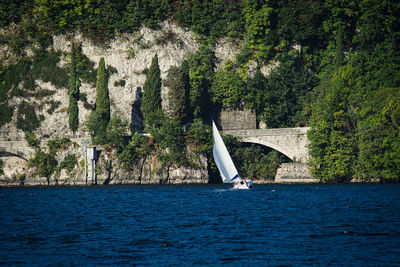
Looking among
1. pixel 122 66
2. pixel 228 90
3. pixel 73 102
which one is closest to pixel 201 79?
pixel 228 90

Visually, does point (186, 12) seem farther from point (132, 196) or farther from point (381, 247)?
point (381, 247)

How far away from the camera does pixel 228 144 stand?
8331cm

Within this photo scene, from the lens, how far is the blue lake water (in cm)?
2803

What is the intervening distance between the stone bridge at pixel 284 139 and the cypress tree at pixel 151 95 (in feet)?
32.7

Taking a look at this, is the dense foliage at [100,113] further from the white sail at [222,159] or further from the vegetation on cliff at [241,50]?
the white sail at [222,159]

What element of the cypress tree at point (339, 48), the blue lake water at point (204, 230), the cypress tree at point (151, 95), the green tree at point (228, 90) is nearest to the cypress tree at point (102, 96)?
the cypress tree at point (151, 95)

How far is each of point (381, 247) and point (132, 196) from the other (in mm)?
34950

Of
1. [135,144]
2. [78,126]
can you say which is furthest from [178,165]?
[78,126]

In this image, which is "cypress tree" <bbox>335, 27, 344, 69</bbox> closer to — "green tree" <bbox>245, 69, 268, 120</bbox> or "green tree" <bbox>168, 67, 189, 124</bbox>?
"green tree" <bbox>245, 69, 268, 120</bbox>

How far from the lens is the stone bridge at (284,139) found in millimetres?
80562

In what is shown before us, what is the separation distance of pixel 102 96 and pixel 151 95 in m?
6.61

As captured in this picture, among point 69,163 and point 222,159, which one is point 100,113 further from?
point 222,159

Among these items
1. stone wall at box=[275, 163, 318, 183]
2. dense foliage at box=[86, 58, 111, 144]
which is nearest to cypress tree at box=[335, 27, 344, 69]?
stone wall at box=[275, 163, 318, 183]

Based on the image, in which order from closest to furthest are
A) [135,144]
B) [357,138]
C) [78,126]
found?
[357,138] < [135,144] < [78,126]
